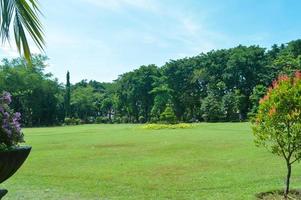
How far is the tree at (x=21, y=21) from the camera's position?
3770mm

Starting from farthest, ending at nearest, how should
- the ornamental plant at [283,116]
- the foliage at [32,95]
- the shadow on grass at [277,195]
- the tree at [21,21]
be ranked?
the foliage at [32,95], the shadow on grass at [277,195], the ornamental plant at [283,116], the tree at [21,21]

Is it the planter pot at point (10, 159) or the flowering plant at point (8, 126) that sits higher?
the flowering plant at point (8, 126)

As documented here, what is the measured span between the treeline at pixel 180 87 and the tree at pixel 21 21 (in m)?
51.7

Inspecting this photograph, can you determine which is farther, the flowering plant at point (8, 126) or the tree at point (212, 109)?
the tree at point (212, 109)

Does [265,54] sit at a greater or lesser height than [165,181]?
greater

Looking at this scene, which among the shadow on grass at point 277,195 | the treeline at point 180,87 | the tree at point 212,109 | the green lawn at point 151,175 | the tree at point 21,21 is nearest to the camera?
the tree at point 21,21

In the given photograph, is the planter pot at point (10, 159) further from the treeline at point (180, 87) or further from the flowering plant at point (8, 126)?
the treeline at point (180, 87)

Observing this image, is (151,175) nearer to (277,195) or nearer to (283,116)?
(277,195)

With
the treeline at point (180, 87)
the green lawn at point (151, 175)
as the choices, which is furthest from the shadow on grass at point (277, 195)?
the treeline at point (180, 87)

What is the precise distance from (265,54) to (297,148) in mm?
58364

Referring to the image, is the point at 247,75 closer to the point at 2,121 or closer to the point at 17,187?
the point at 17,187

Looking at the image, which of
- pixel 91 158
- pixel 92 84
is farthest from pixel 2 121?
pixel 92 84

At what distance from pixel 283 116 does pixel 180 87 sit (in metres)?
59.9

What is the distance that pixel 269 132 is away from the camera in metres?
7.38
